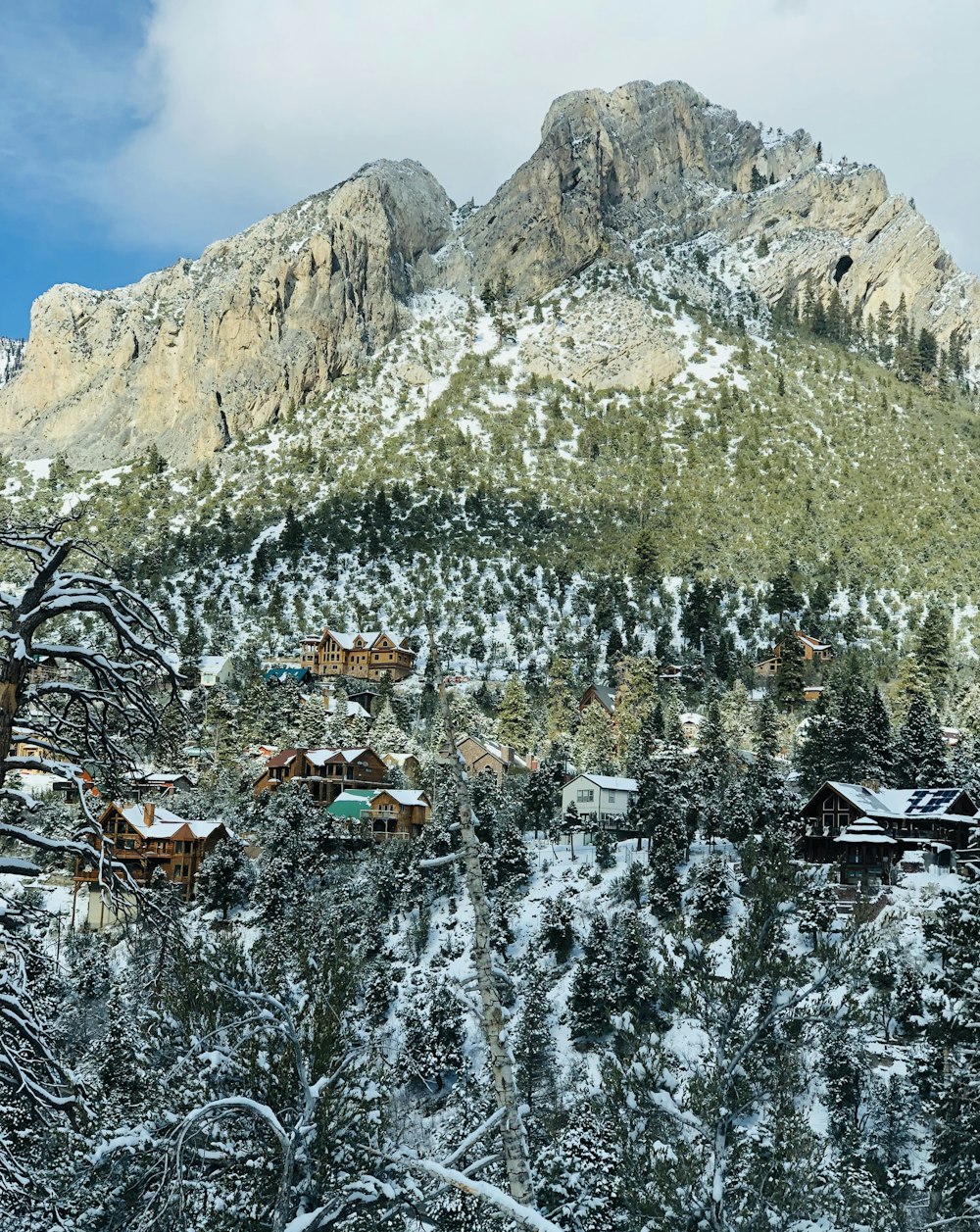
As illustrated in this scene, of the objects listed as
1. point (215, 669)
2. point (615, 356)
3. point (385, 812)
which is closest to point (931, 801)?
point (385, 812)

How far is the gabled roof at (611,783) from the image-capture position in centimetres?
6969

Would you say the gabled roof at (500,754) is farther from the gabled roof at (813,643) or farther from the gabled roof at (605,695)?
the gabled roof at (813,643)

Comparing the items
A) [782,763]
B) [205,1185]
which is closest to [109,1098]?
[205,1185]

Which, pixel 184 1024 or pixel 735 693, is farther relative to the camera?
pixel 735 693

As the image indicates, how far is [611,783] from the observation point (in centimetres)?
7025

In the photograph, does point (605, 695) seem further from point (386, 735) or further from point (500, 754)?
point (386, 735)

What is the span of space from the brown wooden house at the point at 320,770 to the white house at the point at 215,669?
2229cm

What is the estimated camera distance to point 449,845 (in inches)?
2594

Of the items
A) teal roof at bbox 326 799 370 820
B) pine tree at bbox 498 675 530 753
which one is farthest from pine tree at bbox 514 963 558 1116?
pine tree at bbox 498 675 530 753

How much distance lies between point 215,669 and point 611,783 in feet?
160

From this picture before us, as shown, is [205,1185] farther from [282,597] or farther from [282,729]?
[282,597]

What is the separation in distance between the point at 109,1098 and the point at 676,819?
3441cm

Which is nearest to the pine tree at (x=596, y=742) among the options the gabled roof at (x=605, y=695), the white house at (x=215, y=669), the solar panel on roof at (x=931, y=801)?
the gabled roof at (x=605, y=695)

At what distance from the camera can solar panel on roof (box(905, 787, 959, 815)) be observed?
191ft
